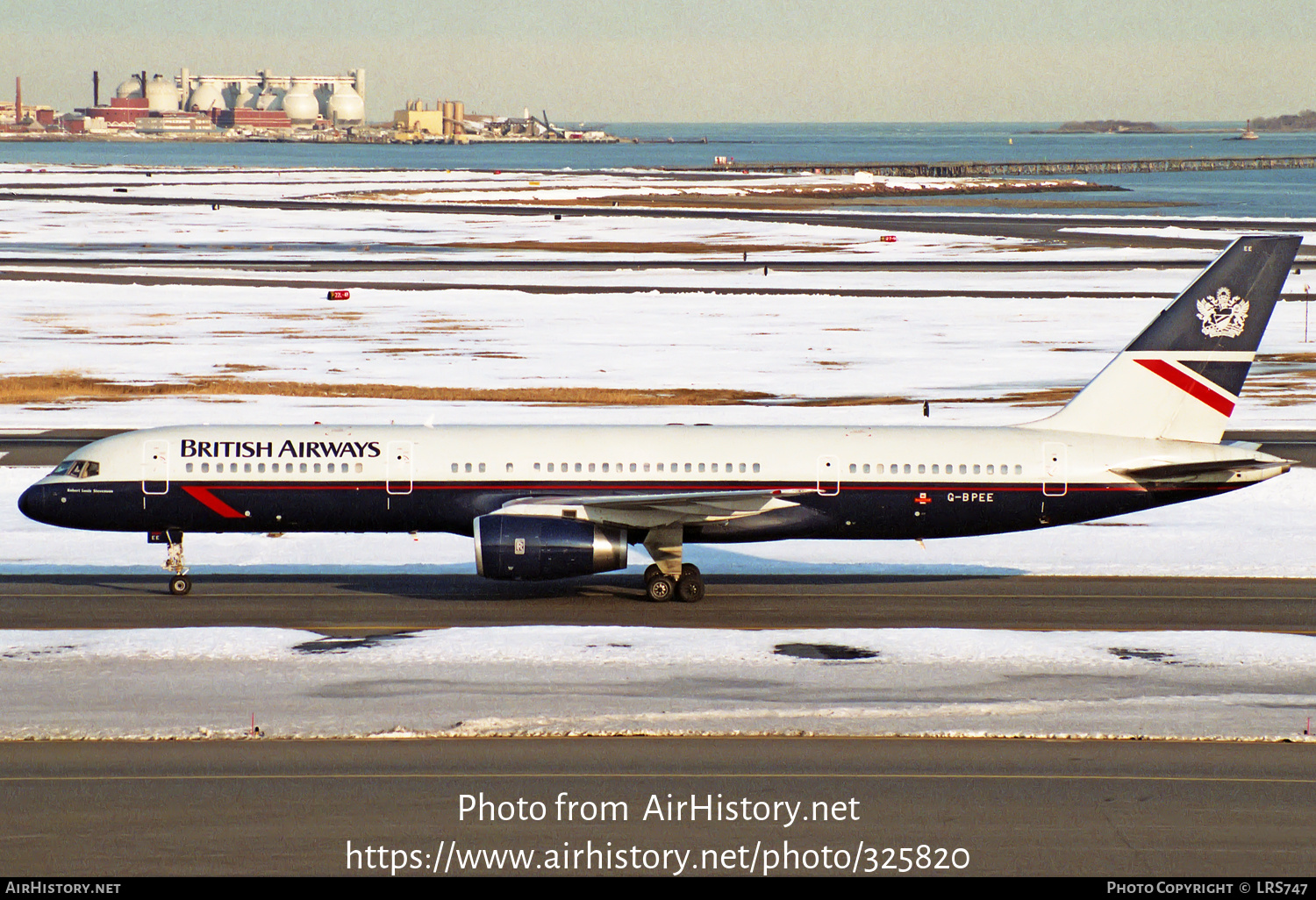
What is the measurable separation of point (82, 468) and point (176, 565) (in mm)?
3328

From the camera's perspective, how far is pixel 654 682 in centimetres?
2833

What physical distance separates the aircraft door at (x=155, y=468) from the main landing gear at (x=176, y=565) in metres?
1.41

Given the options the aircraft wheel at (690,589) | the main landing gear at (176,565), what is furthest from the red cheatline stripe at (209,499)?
the aircraft wheel at (690,589)

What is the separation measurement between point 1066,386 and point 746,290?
130 feet

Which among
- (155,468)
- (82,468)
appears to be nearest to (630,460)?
(155,468)

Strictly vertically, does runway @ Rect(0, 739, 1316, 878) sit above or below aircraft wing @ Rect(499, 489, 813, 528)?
below

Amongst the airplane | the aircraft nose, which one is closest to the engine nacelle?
the airplane

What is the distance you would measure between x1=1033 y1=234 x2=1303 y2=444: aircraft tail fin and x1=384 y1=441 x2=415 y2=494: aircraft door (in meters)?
17.0

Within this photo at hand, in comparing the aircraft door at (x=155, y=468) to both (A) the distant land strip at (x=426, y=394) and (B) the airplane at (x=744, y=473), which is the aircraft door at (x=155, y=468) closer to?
(B) the airplane at (x=744, y=473)

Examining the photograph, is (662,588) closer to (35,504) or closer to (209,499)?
(209,499)

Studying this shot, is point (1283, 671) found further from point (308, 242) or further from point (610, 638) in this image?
point (308, 242)

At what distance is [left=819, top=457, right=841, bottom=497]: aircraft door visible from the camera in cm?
3575

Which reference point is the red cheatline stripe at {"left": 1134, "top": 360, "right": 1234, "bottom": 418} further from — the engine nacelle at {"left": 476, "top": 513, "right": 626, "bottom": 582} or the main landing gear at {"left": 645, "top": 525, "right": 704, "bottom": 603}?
the engine nacelle at {"left": 476, "top": 513, "right": 626, "bottom": 582}

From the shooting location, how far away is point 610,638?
105 ft
